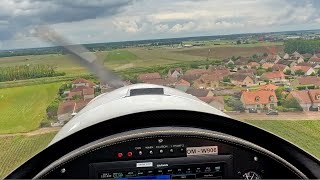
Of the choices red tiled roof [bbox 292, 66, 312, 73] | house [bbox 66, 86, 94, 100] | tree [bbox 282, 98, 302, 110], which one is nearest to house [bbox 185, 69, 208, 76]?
red tiled roof [bbox 292, 66, 312, 73]

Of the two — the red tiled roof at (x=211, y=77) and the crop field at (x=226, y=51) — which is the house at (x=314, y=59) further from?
the red tiled roof at (x=211, y=77)

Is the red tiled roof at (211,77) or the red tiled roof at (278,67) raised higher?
the red tiled roof at (278,67)

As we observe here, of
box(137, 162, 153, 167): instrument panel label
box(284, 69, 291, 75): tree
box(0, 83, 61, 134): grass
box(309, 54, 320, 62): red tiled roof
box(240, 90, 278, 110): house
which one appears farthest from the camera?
box(309, 54, 320, 62): red tiled roof

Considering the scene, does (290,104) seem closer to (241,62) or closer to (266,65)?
(266,65)

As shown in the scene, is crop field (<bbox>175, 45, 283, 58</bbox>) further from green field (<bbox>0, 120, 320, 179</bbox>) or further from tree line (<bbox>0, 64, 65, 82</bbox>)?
green field (<bbox>0, 120, 320, 179</bbox>)

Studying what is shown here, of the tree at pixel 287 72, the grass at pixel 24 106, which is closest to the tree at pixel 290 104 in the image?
the tree at pixel 287 72

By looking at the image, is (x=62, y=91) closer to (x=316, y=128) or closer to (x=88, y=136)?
(x=316, y=128)
